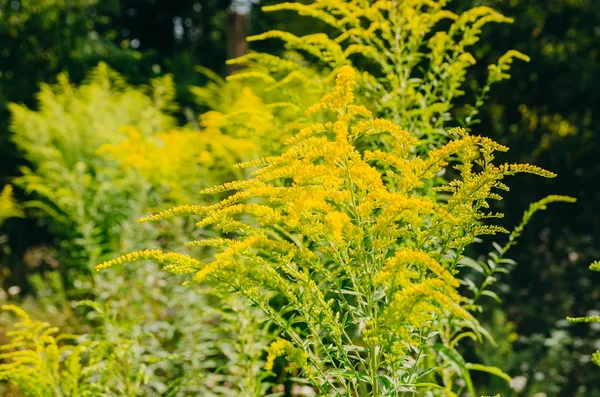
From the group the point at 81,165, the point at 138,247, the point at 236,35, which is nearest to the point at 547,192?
the point at 138,247

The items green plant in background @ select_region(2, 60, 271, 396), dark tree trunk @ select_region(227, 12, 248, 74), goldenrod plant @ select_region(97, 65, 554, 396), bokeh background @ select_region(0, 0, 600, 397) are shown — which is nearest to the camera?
goldenrod plant @ select_region(97, 65, 554, 396)

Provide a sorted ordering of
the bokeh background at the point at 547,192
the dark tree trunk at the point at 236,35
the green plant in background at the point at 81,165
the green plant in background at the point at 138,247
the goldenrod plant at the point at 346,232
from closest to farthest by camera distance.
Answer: the goldenrod plant at the point at 346,232
the green plant in background at the point at 138,247
the bokeh background at the point at 547,192
the green plant in background at the point at 81,165
the dark tree trunk at the point at 236,35

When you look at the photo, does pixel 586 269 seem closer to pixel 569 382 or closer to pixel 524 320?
pixel 524 320

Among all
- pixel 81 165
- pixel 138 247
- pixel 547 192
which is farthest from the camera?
pixel 547 192

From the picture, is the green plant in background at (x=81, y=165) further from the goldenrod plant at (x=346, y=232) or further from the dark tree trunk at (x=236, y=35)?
the dark tree trunk at (x=236, y=35)

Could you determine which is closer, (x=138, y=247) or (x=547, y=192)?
(x=138, y=247)

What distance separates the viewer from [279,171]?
1.47 m

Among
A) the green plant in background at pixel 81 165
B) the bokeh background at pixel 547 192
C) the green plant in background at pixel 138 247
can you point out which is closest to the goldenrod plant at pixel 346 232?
the green plant in background at pixel 138 247

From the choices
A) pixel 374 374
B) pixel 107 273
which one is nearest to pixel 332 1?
pixel 374 374

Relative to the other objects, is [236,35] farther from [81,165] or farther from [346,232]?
[346,232]

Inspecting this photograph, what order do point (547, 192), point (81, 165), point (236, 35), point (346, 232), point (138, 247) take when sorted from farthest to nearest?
point (236, 35)
point (547, 192)
point (81, 165)
point (138, 247)
point (346, 232)

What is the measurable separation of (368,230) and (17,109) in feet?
24.0

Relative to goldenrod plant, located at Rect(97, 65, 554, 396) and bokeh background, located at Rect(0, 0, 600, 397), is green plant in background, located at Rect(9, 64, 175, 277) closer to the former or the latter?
bokeh background, located at Rect(0, 0, 600, 397)

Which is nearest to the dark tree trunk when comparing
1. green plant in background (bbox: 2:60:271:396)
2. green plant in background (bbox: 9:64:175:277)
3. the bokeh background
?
green plant in background (bbox: 9:64:175:277)
